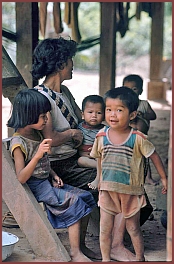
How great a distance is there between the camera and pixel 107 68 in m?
9.04

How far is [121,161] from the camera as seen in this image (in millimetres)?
4004

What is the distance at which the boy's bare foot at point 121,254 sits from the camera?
14.2ft

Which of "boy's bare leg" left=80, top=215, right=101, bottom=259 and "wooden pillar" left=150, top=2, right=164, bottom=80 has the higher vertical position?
"wooden pillar" left=150, top=2, right=164, bottom=80

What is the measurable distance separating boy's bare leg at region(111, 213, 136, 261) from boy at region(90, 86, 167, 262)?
16cm

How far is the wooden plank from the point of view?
13.2 ft

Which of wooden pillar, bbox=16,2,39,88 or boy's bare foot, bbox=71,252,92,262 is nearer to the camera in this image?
boy's bare foot, bbox=71,252,92,262

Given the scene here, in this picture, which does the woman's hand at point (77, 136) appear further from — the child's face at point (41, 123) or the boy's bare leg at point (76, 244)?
the boy's bare leg at point (76, 244)

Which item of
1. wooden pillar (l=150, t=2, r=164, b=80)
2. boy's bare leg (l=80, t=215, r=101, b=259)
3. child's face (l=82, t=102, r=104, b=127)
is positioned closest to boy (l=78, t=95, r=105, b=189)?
child's face (l=82, t=102, r=104, b=127)

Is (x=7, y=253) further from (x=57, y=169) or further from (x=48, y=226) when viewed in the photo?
(x=57, y=169)

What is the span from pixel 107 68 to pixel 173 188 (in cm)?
582

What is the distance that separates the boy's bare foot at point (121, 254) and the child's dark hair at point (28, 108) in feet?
3.75

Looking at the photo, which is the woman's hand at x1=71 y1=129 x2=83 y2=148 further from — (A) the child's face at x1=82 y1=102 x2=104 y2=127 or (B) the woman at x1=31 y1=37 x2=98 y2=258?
(A) the child's face at x1=82 y1=102 x2=104 y2=127

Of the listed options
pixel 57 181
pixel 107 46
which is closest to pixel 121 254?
pixel 57 181

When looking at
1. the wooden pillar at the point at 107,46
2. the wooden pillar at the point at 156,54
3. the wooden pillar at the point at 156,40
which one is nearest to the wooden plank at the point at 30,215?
the wooden pillar at the point at 107,46
